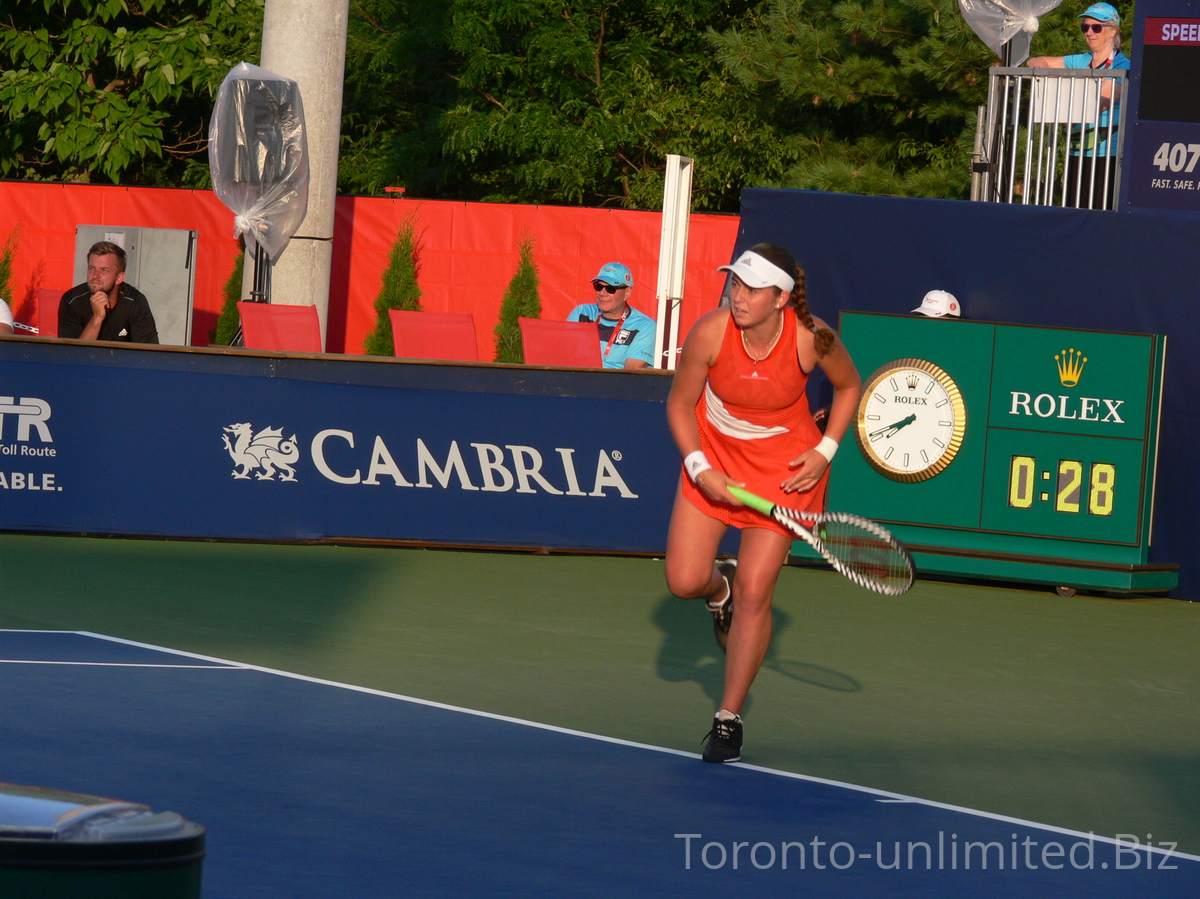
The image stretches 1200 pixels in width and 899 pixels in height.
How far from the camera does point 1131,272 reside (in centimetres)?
1153

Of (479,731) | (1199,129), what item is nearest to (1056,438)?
(1199,129)

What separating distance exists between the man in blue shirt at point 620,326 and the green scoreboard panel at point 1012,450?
5.63ft

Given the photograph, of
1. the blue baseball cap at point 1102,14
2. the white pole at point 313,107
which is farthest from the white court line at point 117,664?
the white pole at point 313,107

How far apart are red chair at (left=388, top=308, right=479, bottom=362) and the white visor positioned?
26.1ft

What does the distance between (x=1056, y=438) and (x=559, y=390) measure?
317 cm

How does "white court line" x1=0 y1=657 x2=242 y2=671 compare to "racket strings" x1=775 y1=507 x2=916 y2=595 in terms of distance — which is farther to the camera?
"white court line" x1=0 y1=657 x2=242 y2=671

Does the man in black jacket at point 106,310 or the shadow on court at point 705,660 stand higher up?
the man in black jacket at point 106,310

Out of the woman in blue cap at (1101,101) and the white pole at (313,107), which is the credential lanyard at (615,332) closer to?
the woman in blue cap at (1101,101)

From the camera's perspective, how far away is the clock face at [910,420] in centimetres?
1156

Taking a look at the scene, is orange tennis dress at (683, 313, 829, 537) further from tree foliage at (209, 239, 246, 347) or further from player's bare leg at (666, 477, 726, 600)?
tree foliage at (209, 239, 246, 347)

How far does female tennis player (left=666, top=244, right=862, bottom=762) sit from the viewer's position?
661 cm

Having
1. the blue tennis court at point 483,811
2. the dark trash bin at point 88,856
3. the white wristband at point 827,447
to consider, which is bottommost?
the blue tennis court at point 483,811

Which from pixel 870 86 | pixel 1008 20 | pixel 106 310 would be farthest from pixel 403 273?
pixel 1008 20

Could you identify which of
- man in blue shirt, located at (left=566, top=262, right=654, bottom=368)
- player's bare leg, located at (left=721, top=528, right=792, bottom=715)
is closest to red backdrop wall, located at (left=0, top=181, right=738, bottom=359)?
man in blue shirt, located at (left=566, top=262, right=654, bottom=368)
